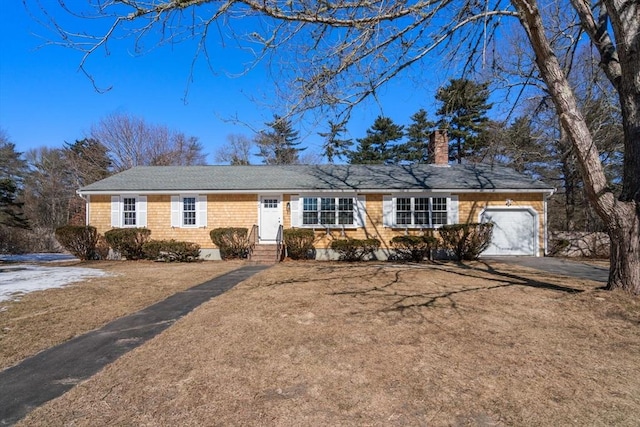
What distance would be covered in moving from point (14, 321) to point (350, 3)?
7418 millimetres

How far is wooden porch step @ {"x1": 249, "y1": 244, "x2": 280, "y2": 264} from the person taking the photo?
1327cm

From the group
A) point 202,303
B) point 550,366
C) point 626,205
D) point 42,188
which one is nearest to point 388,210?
point 626,205

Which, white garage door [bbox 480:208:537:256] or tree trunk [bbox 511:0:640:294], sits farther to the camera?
white garage door [bbox 480:208:537:256]

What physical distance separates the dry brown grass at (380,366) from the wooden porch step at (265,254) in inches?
259

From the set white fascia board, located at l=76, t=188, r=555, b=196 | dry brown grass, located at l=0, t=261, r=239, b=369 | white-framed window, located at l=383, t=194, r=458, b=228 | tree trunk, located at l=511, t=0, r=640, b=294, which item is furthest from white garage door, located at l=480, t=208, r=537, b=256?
dry brown grass, located at l=0, t=261, r=239, b=369

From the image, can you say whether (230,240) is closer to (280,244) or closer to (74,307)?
(280,244)

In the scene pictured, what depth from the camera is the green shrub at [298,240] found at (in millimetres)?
13805

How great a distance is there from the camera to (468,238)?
13.4 meters

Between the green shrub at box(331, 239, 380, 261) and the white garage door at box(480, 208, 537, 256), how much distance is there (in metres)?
4.99

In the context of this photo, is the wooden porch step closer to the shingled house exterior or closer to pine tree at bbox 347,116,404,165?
the shingled house exterior

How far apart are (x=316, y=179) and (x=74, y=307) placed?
10864 millimetres

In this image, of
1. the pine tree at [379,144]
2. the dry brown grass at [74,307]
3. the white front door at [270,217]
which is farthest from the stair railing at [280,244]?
the pine tree at [379,144]

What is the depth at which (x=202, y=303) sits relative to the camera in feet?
21.6

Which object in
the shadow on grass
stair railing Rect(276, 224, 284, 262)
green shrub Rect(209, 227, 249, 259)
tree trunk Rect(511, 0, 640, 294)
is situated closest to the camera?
tree trunk Rect(511, 0, 640, 294)
